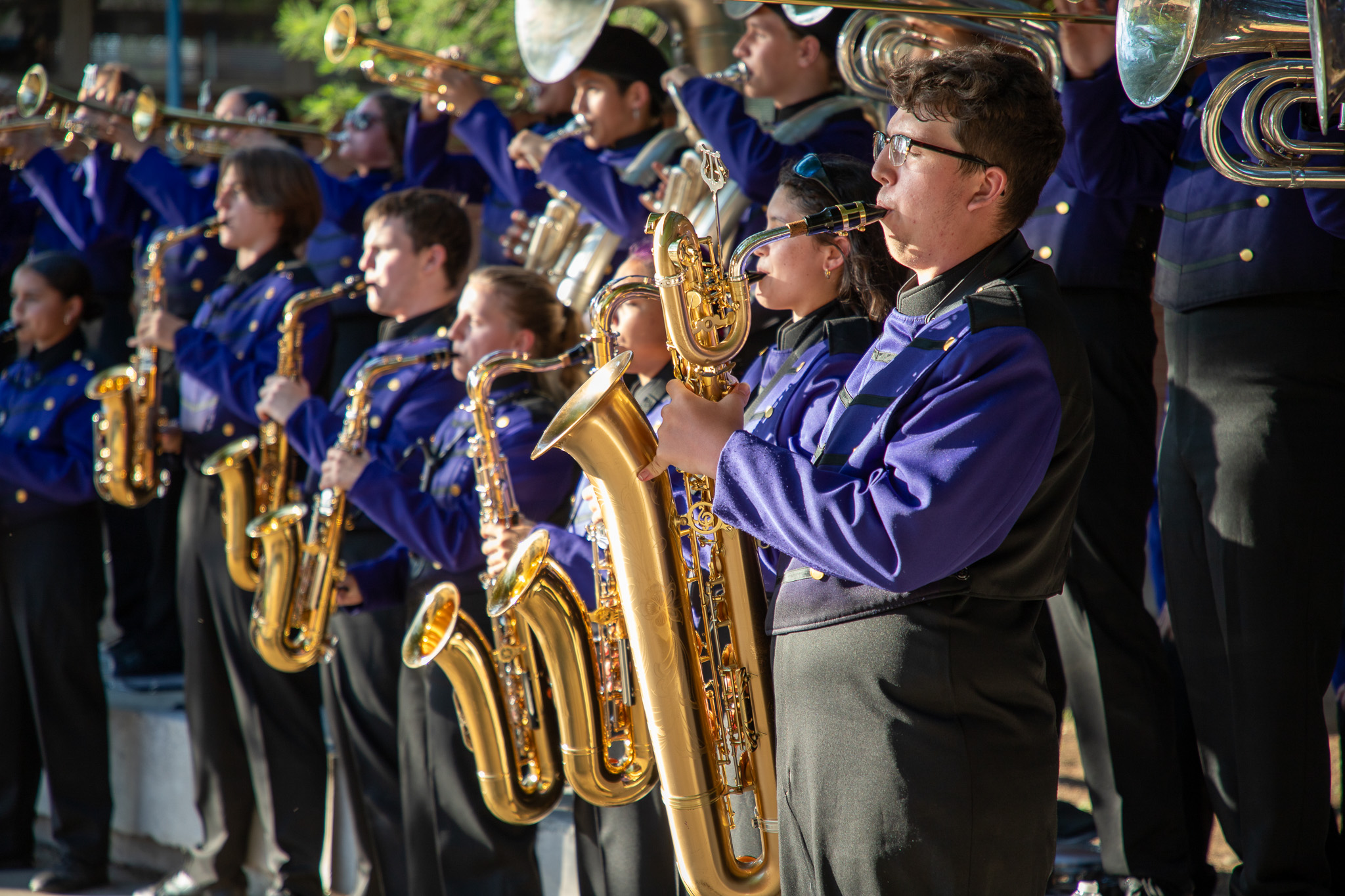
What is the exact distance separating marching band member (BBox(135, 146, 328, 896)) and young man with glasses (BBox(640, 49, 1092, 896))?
2.76m

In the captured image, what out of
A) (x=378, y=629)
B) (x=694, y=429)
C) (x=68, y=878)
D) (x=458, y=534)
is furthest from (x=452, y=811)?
(x=68, y=878)

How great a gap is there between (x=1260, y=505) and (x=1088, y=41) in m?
1.15

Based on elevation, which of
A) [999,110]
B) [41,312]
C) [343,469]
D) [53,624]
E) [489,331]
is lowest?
[53,624]

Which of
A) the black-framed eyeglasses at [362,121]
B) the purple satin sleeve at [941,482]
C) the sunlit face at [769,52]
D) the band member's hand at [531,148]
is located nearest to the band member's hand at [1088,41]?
the sunlit face at [769,52]

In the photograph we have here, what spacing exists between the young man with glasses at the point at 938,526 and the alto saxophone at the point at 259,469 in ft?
8.91

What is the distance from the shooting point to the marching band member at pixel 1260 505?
2.66 metres

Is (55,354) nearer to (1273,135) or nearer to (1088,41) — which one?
(1088,41)

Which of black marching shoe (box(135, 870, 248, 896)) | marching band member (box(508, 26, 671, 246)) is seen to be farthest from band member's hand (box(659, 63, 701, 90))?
black marching shoe (box(135, 870, 248, 896))

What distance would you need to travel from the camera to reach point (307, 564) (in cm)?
400

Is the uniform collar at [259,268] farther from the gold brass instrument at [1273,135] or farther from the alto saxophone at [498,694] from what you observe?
the gold brass instrument at [1273,135]

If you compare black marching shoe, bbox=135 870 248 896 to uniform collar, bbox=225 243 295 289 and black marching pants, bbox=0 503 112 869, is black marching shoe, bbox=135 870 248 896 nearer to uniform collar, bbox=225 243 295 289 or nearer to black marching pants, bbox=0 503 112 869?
black marching pants, bbox=0 503 112 869

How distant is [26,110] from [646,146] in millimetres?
3077

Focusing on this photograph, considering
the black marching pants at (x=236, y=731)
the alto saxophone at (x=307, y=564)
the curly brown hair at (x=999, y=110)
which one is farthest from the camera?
the black marching pants at (x=236, y=731)

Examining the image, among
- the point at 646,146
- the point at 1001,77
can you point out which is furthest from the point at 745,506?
the point at 646,146
